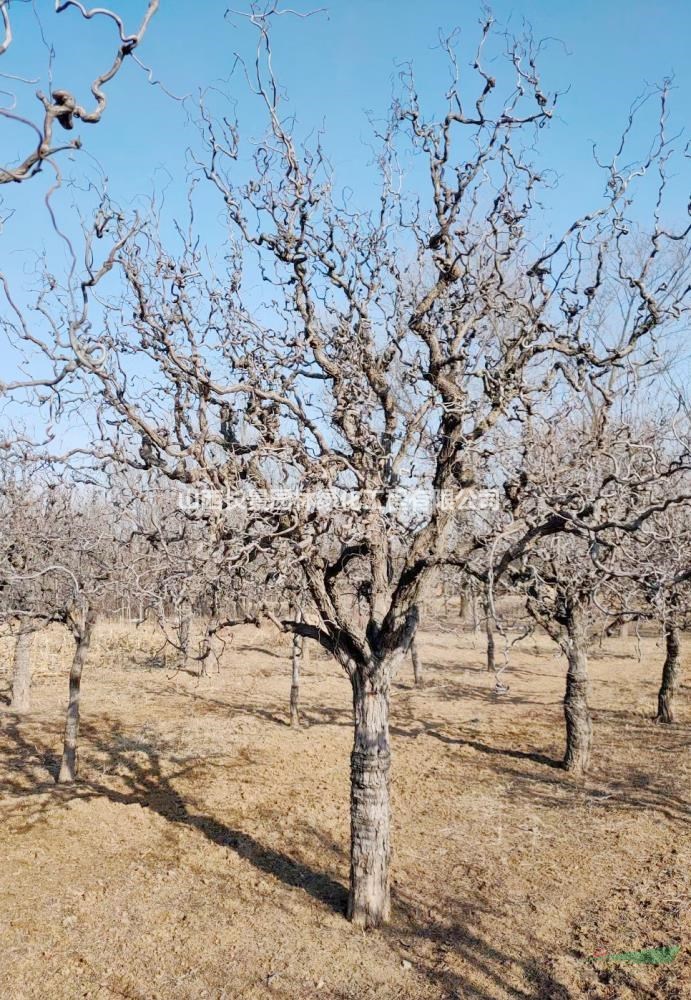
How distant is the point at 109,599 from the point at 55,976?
6.49m

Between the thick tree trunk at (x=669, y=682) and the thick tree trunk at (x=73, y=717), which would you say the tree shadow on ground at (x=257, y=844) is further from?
the thick tree trunk at (x=669, y=682)

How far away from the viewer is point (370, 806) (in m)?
5.98

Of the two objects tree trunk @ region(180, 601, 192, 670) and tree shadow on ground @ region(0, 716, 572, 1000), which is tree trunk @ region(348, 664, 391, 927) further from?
tree trunk @ region(180, 601, 192, 670)

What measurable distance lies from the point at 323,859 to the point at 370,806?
2.20 m

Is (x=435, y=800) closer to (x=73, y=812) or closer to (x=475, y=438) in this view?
(x=73, y=812)

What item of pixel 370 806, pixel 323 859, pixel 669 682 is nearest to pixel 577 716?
pixel 669 682

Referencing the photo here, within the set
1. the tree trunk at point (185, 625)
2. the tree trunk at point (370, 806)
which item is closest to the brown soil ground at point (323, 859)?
the tree trunk at point (370, 806)

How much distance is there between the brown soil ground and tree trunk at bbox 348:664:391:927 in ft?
0.88

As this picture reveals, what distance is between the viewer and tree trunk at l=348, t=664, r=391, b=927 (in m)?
5.99

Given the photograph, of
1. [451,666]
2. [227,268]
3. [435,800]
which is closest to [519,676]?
Answer: [451,666]

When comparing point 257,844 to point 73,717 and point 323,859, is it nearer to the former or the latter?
point 323,859

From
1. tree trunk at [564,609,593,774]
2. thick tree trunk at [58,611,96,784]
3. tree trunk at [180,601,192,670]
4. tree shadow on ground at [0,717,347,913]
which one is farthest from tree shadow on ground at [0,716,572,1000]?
tree trunk at [564,609,593,774]

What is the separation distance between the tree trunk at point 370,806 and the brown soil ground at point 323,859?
27 cm

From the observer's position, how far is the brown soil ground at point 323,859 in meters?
5.43
